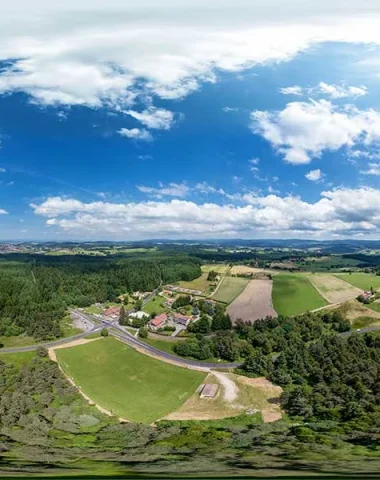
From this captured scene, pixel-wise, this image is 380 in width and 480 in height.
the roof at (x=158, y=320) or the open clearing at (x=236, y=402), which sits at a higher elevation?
the roof at (x=158, y=320)

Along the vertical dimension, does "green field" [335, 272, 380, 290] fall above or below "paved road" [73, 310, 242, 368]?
above

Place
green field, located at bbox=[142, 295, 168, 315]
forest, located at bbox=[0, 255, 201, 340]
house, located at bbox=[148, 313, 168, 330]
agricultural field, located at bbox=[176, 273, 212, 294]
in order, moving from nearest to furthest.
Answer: house, located at bbox=[148, 313, 168, 330]
forest, located at bbox=[0, 255, 201, 340]
green field, located at bbox=[142, 295, 168, 315]
agricultural field, located at bbox=[176, 273, 212, 294]

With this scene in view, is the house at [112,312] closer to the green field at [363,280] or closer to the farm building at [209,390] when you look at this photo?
the farm building at [209,390]

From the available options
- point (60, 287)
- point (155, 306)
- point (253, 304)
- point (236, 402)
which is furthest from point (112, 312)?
point (236, 402)

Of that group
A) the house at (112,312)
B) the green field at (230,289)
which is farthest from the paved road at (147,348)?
the green field at (230,289)

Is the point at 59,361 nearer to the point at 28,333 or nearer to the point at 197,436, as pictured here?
the point at 28,333

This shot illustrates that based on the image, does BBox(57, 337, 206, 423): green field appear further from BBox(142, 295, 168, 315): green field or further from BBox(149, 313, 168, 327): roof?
BBox(142, 295, 168, 315): green field

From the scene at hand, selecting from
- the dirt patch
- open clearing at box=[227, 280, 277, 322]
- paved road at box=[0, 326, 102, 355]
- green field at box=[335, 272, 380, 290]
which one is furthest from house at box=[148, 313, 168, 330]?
green field at box=[335, 272, 380, 290]
